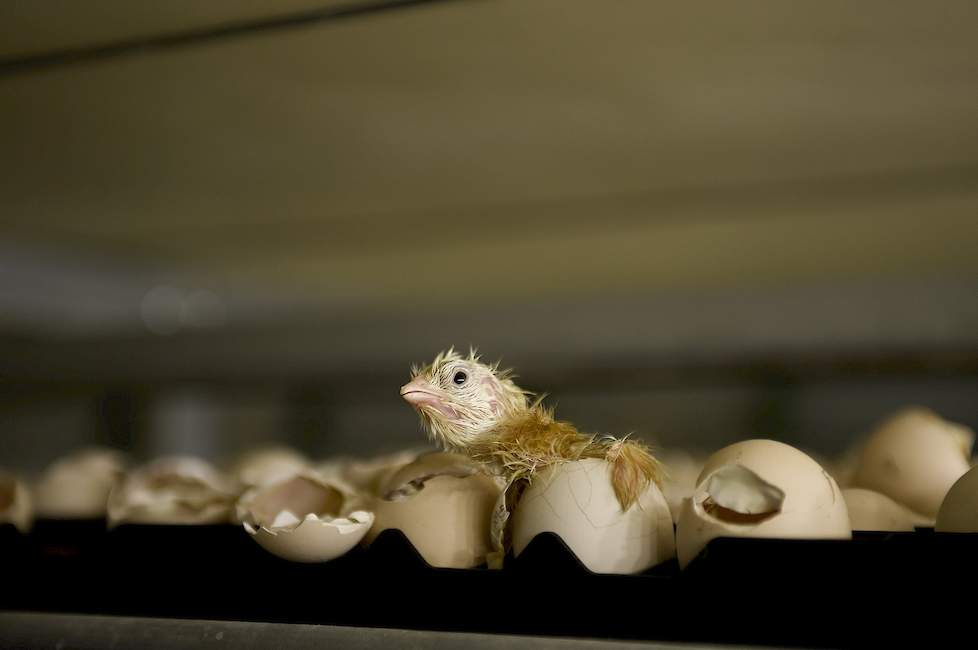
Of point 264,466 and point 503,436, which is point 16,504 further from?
point 503,436

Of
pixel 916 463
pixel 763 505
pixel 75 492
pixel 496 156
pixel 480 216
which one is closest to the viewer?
pixel 763 505

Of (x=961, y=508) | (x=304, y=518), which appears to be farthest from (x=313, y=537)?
(x=961, y=508)

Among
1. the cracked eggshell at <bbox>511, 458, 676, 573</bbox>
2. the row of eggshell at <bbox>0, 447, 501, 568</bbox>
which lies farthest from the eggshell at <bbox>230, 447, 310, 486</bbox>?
the cracked eggshell at <bbox>511, 458, 676, 573</bbox>

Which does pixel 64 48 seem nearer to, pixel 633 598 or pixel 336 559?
pixel 336 559

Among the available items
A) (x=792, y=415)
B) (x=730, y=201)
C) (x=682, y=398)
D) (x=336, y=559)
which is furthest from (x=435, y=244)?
(x=336, y=559)

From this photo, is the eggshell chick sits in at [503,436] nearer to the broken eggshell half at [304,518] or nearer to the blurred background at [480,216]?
the broken eggshell half at [304,518]
